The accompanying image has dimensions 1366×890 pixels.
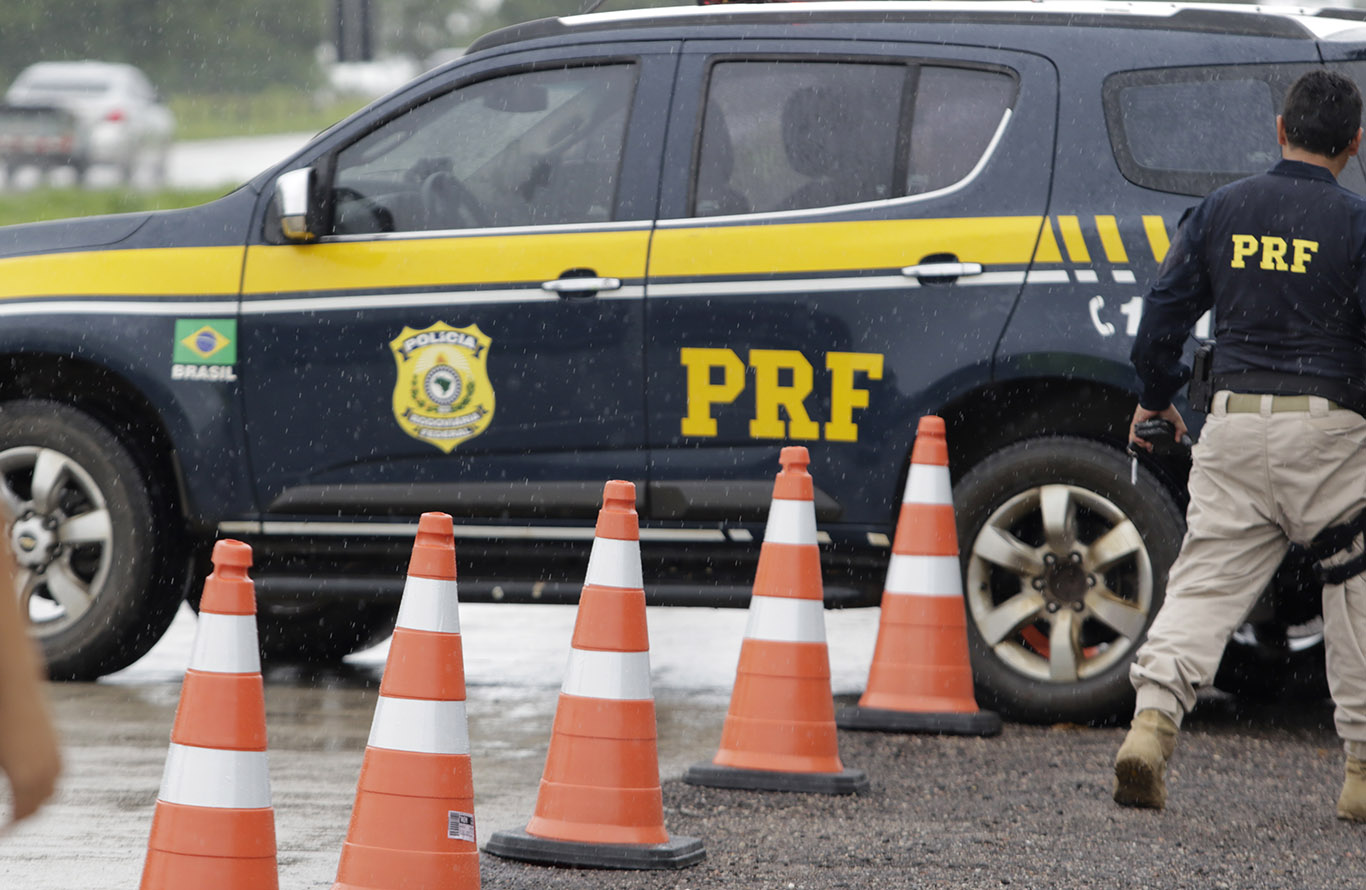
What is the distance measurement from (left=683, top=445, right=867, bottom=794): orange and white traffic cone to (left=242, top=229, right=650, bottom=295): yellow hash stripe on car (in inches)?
48.5

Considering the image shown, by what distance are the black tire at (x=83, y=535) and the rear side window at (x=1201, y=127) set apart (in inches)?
121

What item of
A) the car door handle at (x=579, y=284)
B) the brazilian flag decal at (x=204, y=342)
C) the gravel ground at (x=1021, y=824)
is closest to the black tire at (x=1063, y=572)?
the gravel ground at (x=1021, y=824)

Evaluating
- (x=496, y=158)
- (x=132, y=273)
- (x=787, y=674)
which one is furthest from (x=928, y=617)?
(x=132, y=273)

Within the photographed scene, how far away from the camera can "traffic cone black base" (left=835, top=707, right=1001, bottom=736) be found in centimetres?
582

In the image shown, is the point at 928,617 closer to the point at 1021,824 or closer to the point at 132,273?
the point at 1021,824

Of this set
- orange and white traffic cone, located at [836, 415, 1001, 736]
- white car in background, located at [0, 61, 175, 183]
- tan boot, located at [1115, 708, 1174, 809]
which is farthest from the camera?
white car in background, located at [0, 61, 175, 183]

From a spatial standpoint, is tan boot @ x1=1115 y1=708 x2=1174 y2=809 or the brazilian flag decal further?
the brazilian flag decal

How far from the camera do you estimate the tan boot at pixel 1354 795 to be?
489 cm

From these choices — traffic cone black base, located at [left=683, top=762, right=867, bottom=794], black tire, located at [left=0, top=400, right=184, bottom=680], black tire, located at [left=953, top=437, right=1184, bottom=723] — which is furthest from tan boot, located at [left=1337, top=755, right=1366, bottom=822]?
black tire, located at [left=0, top=400, right=184, bottom=680]

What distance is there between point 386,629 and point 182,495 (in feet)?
4.02

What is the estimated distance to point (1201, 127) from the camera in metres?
5.92

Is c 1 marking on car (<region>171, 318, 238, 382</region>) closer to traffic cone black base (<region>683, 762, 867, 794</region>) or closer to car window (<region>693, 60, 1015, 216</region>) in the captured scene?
car window (<region>693, 60, 1015, 216</region>)

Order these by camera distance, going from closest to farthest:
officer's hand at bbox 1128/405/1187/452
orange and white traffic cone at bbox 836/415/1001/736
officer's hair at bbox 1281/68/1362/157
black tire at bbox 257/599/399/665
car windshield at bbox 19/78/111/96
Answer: officer's hair at bbox 1281/68/1362/157 → officer's hand at bbox 1128/405/1187/452 → orange and white traffic cone at bbox 836/415/1001/736 → black tire at bbox 257/599/399/665 → car windshield at bbox 19/78/111/96

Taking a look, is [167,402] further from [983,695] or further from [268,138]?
[268,138]
